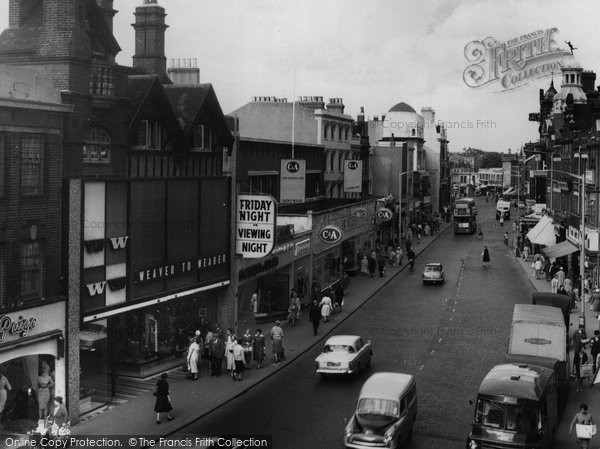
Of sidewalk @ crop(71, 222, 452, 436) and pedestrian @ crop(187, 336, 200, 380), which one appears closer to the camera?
sidewalk @ crop(71, 222, 452, 436)

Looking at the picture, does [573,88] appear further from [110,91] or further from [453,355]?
[110,91]

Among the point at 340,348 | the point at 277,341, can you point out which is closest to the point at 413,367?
the point at 340,348

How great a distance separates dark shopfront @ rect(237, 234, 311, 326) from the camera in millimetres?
35688

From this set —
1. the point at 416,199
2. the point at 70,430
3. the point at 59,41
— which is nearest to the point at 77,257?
the point at 70,430

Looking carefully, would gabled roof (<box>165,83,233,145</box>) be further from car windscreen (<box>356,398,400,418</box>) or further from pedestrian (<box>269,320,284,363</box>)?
car windscreen (<box>356,398,400,418</box>)

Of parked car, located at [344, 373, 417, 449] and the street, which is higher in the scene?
parked car, located at [344, 373, 417, 449]

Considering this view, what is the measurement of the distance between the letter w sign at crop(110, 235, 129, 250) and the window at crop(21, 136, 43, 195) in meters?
3.48

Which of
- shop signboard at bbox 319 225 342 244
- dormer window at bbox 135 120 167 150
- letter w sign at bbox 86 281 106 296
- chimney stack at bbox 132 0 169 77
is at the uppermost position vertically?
chimney stack at bbox 132 0 169 77

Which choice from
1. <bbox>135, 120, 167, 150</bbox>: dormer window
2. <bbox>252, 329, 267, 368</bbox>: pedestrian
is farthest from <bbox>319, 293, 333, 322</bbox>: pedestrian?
<bbox>135, 120, 167, 150</bbox>: dormer window

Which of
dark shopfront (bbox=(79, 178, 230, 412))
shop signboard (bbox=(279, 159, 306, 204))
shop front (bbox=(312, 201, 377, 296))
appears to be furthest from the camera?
shop front (bbox=(312, 201, 377, 296))

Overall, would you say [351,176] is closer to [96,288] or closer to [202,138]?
Answer: [202,138]

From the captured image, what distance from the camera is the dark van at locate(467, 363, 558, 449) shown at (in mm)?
19109

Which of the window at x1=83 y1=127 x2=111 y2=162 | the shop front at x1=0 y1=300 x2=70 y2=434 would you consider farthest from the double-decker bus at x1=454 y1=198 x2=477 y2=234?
the shop front at x1=0 y1=300 x2=70 y2=434

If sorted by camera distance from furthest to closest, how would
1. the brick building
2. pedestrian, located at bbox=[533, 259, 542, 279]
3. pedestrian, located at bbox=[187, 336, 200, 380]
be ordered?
1. pedestrian, located at bbox=[533, 259, 542, 279]
2. pedestrian, located at bbox=[187, 336, 200, 380]
3. the brick building
